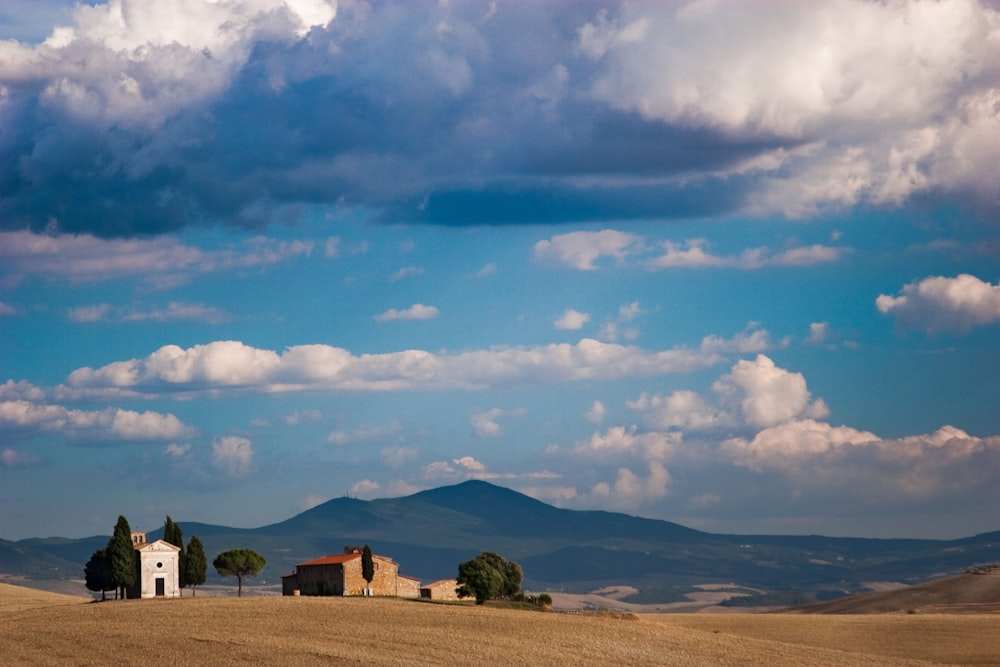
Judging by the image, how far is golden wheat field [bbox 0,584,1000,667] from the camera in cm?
7194

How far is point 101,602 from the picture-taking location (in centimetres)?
10325

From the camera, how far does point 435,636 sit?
81.0 m

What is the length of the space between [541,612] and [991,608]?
47045mm

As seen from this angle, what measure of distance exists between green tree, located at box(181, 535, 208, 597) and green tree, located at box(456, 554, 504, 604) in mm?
21648

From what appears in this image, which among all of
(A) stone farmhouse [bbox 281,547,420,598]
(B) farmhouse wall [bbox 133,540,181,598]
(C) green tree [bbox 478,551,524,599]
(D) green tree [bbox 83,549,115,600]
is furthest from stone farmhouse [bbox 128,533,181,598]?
(C) green tree [bbox 478,551,524,599]

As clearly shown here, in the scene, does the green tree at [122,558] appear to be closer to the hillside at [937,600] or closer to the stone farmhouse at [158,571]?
the stone farmhouse at [158,571]

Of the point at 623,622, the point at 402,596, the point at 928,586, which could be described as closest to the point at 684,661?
the point at 623,622

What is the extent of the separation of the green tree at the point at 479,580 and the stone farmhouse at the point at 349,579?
291 inches

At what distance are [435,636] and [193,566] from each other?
38.8m

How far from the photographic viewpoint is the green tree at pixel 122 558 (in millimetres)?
108625

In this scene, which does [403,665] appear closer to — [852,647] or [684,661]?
[684,661]

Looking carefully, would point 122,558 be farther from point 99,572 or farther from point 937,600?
point 937,600

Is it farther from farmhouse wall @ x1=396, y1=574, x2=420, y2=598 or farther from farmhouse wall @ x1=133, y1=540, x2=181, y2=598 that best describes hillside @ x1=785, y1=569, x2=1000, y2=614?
farmhouse wall @ x1=133, y1=540, x2=181, y2=598

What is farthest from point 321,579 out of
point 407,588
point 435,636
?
point 435,636
